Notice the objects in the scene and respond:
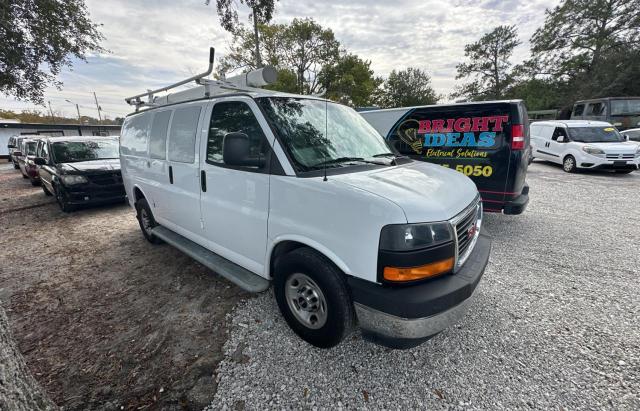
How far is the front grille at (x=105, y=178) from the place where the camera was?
21.2 ft

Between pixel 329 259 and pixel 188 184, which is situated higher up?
pixel 188 184

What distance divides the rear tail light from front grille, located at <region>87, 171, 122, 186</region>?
8.38 m

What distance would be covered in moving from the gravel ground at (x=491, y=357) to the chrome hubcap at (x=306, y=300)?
0.84ft

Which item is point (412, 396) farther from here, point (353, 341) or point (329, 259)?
point (329, 259)

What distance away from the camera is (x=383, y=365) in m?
2.19

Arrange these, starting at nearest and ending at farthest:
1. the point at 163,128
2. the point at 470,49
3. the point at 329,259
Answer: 1. the point at 329,259
2. the point at 163,128
3. the point at 470,49

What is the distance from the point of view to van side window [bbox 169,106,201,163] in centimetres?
310

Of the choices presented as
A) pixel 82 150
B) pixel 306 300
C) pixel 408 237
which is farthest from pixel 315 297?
pixel 82 150

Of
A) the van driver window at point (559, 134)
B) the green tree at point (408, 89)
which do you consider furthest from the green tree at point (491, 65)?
the van driver window at point (559, 134)

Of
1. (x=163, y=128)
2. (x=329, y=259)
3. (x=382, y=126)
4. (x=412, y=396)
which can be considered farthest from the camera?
(x=382, y=126)

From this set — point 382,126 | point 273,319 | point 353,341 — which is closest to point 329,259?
point 353,341

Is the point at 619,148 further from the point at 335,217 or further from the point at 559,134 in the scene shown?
the point at 335,217

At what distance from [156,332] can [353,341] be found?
1852mm

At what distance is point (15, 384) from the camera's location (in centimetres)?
Result: 132
